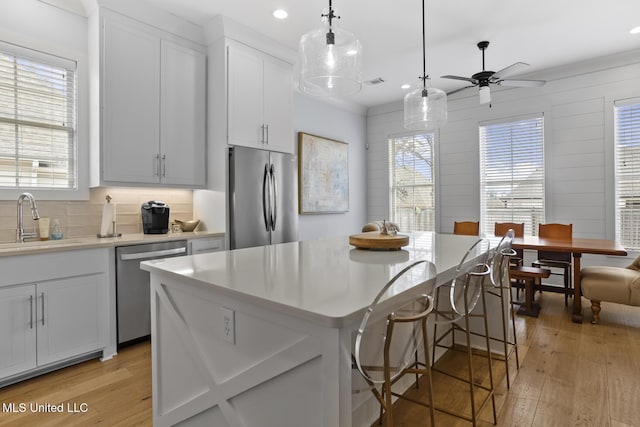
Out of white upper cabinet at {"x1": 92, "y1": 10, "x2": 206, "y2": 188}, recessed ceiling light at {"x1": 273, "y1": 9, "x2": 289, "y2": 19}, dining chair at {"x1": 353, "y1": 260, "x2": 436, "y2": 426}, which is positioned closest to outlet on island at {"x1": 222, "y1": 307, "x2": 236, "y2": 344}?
dining chair at {"x1": 353, "y1": 260, "x2": 436, "y2": 426}

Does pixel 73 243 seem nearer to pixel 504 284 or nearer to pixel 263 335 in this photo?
pixel 263 335

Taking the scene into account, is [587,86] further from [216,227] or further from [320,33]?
[216,227]

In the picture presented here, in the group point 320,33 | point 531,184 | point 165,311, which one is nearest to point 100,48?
point 320,33

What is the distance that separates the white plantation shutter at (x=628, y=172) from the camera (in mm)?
4262

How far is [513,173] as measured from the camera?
16.7 feet

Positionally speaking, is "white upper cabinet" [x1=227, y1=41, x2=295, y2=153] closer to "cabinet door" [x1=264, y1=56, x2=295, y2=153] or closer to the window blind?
"cabinet door" [x1=264, y1=56, x2=295, y2=153]

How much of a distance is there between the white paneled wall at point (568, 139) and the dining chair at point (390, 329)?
445 cm

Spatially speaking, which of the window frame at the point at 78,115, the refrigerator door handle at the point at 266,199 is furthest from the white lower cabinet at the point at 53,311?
the refrigerator door handle at the point at 266,199

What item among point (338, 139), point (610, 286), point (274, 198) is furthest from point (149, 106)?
point (610, 286)

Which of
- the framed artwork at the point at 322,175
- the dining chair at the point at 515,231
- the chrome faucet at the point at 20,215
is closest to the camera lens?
the chrome faucet at the point at 20,215

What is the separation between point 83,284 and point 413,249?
240cm

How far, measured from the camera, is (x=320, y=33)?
197 centimetres

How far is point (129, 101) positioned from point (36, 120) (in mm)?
725

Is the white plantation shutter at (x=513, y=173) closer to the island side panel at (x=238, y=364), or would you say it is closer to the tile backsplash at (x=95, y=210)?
the tile backsplash at (x=95, y=210)
